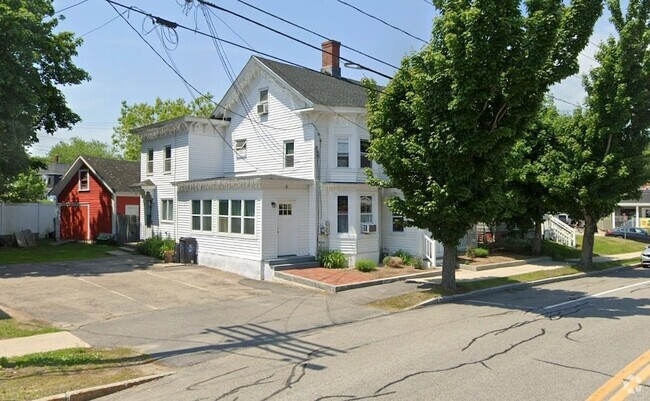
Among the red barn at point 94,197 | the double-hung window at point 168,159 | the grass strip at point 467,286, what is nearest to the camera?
the grass strip at point 467,286

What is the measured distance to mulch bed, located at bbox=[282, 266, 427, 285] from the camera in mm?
17625

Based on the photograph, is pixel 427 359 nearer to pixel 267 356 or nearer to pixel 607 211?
pixel 267 356

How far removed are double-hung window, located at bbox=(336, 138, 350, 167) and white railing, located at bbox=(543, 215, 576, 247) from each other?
1711 cm

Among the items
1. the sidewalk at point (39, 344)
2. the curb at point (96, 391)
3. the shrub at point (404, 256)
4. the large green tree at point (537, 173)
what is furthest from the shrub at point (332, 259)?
the curb at point (96, 391)

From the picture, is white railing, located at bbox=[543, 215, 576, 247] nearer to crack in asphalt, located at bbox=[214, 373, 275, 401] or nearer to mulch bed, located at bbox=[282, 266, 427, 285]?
mulch bed, located at bbox=[282, 266, 427, 285]

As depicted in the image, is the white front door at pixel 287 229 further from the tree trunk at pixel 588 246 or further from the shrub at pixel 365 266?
the tree trunk at pixel 588 246

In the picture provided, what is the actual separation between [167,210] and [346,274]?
1227 cm

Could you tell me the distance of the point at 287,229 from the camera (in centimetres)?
2097

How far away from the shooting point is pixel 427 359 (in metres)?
8.35

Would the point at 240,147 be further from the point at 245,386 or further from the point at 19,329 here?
the point at 245,386

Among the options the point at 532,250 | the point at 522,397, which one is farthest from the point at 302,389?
the point at 532,250

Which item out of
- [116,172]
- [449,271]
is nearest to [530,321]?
[449,271]

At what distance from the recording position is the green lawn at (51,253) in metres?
23.6

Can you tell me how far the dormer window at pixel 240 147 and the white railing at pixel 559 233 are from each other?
64.4 ft
